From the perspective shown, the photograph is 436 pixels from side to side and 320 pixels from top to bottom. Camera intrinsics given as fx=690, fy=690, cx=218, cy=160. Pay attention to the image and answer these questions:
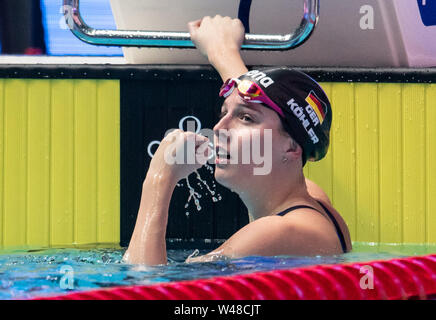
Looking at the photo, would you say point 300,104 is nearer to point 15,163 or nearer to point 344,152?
point 344,152

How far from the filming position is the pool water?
228cm

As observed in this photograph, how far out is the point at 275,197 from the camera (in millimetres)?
2799

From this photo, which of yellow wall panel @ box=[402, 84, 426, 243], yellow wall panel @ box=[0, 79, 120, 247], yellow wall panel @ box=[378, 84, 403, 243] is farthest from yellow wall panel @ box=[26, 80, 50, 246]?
yellow wall panel @ box=[402, 84, 426, 243]

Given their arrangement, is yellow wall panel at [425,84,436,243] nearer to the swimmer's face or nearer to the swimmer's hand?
the swimmer's face

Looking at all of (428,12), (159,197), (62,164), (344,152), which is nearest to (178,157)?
(159,197)

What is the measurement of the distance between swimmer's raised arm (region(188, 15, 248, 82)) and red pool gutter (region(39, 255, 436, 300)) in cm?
159

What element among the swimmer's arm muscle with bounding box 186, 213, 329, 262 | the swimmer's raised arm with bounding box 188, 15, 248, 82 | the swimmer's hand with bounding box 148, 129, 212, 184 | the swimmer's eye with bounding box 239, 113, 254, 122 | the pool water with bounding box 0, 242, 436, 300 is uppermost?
the swimmer's raised arm with bounding box 188, 15, 248, 82

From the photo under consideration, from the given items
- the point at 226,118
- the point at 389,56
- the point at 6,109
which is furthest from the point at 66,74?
the point at 389,56

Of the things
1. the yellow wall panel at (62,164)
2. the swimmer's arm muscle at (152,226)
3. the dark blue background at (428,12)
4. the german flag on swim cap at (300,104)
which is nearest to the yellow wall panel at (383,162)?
the dark blue background at (428,12)

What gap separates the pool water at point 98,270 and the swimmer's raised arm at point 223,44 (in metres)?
0.95

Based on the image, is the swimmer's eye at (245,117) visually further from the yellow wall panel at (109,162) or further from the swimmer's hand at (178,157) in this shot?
the yellow wall panel at (109,162)

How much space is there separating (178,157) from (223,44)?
94 centimetres

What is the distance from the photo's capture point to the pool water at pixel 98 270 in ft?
7.48

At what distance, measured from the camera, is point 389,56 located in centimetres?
401
